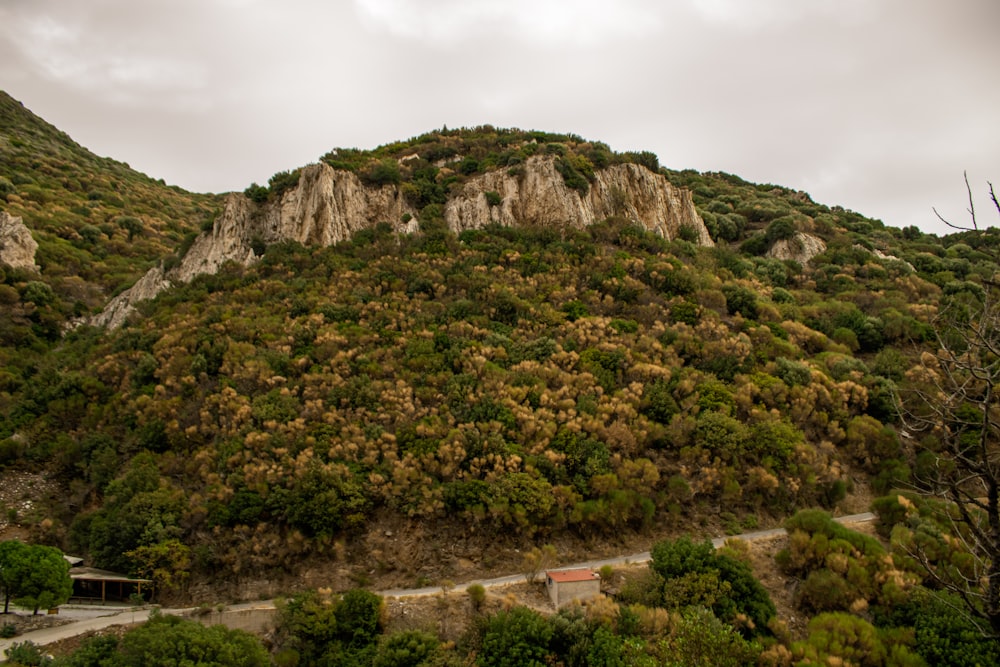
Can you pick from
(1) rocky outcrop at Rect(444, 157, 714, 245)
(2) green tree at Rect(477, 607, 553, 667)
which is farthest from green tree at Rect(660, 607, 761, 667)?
(1) rocky outcrop at Rect(444, 157, 714, 245)

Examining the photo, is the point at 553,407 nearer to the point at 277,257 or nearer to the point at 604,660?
the point at 604,660

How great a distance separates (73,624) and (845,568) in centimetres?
2349

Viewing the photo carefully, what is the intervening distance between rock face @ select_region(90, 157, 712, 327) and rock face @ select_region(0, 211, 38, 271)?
21.8 feet

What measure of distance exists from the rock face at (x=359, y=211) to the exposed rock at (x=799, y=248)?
1015cm

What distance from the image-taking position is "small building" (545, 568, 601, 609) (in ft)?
51.5

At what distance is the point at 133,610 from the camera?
17.1 metres

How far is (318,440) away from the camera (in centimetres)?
2067

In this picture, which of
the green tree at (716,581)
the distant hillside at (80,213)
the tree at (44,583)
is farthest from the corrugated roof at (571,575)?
the distant hillside at (80,213)

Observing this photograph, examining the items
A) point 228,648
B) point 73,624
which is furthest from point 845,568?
point 73,624

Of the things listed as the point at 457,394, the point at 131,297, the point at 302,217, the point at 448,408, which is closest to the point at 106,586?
the point at 448,408

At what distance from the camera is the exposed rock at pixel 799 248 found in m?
41.8

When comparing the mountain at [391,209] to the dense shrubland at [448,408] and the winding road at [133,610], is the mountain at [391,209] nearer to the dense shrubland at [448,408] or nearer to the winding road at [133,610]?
the dense shrubland at [448,408]

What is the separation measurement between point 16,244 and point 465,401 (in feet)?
123

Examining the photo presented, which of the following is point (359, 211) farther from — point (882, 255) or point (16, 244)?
point (882, 255)
